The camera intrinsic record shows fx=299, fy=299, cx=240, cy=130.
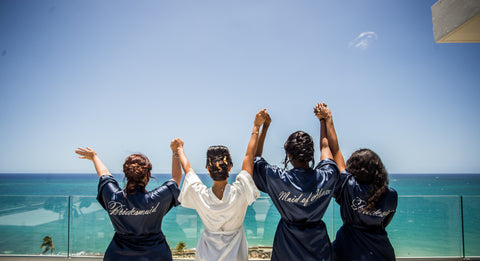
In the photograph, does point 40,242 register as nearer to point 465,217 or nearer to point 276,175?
point 276,175

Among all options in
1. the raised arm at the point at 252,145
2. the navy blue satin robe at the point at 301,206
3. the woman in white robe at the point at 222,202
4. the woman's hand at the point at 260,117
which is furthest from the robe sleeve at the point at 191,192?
the woman's hand at the point at 260,117

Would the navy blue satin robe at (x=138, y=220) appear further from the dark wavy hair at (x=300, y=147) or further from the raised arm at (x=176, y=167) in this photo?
the dark wavy hair at (x=300, y=147)

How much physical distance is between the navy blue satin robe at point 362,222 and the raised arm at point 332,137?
0.13 meters

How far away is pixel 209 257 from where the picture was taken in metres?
2.02

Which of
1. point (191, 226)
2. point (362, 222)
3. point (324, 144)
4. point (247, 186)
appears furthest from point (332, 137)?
point (191, 226)

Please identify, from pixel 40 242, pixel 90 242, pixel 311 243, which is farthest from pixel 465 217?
pixel 40 242

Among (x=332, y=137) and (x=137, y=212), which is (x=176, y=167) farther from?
(x=332, y=137)

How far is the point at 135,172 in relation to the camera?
2051 mm

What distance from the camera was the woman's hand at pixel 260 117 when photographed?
220 cm

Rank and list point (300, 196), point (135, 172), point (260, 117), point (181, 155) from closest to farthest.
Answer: point (300, 196), point (135, 172), point (260, 117), point (181, 155)

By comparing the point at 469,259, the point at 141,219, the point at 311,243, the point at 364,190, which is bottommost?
the point at 469,259

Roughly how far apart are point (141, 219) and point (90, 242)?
2.70 metres

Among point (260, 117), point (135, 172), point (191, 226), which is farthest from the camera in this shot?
point (191, 226)

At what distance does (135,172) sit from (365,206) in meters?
1.58
